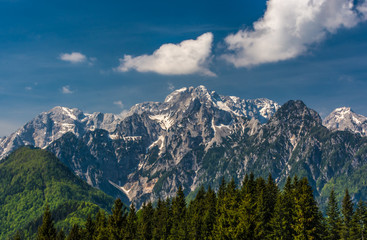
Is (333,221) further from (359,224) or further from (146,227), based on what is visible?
(146,227)

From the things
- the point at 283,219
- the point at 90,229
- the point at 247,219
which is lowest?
the point at 90,229

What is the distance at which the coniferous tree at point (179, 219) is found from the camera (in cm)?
10156

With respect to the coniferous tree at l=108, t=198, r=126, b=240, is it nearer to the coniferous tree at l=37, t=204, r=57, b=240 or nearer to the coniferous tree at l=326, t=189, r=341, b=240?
the coniferous tree at l=37, t=204, r=57, b=240

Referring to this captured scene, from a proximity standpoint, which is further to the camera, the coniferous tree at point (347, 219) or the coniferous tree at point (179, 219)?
the coniferous tree at point (179, 219)

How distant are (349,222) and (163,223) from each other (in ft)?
180

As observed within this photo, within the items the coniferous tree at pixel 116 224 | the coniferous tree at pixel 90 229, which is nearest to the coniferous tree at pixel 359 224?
the coniferous tree at pixel 116 224

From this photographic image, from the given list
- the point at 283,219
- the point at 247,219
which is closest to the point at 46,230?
the point at 247,219

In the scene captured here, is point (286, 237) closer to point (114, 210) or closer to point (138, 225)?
point (114, 210)

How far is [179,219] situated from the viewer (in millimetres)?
111938

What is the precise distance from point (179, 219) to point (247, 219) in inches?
2268

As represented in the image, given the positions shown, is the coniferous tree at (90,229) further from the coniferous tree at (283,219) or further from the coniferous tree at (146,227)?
the coniferous tree at (283,219)

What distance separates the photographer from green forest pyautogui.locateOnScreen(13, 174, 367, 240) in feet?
207

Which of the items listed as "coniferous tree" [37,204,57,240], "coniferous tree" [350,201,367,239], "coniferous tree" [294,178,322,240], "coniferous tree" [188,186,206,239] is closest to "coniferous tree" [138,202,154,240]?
"coniferous tree" [188,186,206,239]

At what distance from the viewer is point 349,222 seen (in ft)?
287
